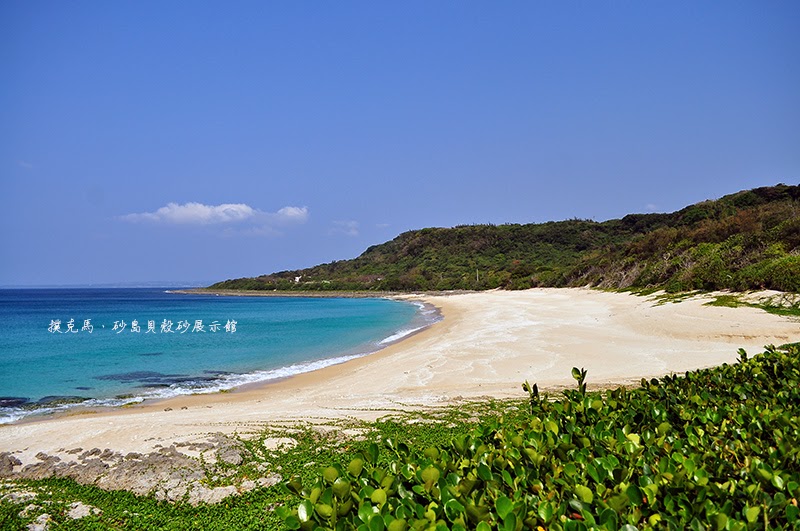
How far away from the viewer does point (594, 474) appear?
2424 millimetres

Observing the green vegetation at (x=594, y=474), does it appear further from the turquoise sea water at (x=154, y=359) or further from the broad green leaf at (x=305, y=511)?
the turquoise sea water at (x=154, y=359)

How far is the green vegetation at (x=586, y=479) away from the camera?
1988 millimetres

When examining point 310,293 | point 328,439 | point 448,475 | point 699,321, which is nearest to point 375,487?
point 448,475

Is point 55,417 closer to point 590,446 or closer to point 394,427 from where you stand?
point 394,427

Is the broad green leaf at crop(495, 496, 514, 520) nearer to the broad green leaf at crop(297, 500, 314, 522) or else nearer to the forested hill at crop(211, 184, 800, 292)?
the broad green leaf at crop(297, 500, 314, 522)

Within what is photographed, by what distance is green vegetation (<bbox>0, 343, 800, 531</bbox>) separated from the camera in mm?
2008

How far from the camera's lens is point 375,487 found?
2398 millimetres

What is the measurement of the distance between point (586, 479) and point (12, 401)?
692 inches

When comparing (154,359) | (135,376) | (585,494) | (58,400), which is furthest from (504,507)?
(154,359)

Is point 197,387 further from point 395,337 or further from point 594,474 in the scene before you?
point 594,474

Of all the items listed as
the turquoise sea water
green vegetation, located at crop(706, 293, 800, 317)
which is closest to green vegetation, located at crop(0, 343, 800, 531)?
the turquoise sea water

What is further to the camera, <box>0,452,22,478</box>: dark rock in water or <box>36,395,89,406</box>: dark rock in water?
<box>36,395,89,406</box>: dark rock in water

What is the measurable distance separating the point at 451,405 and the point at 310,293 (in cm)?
10686

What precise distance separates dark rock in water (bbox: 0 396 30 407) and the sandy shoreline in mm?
3279
